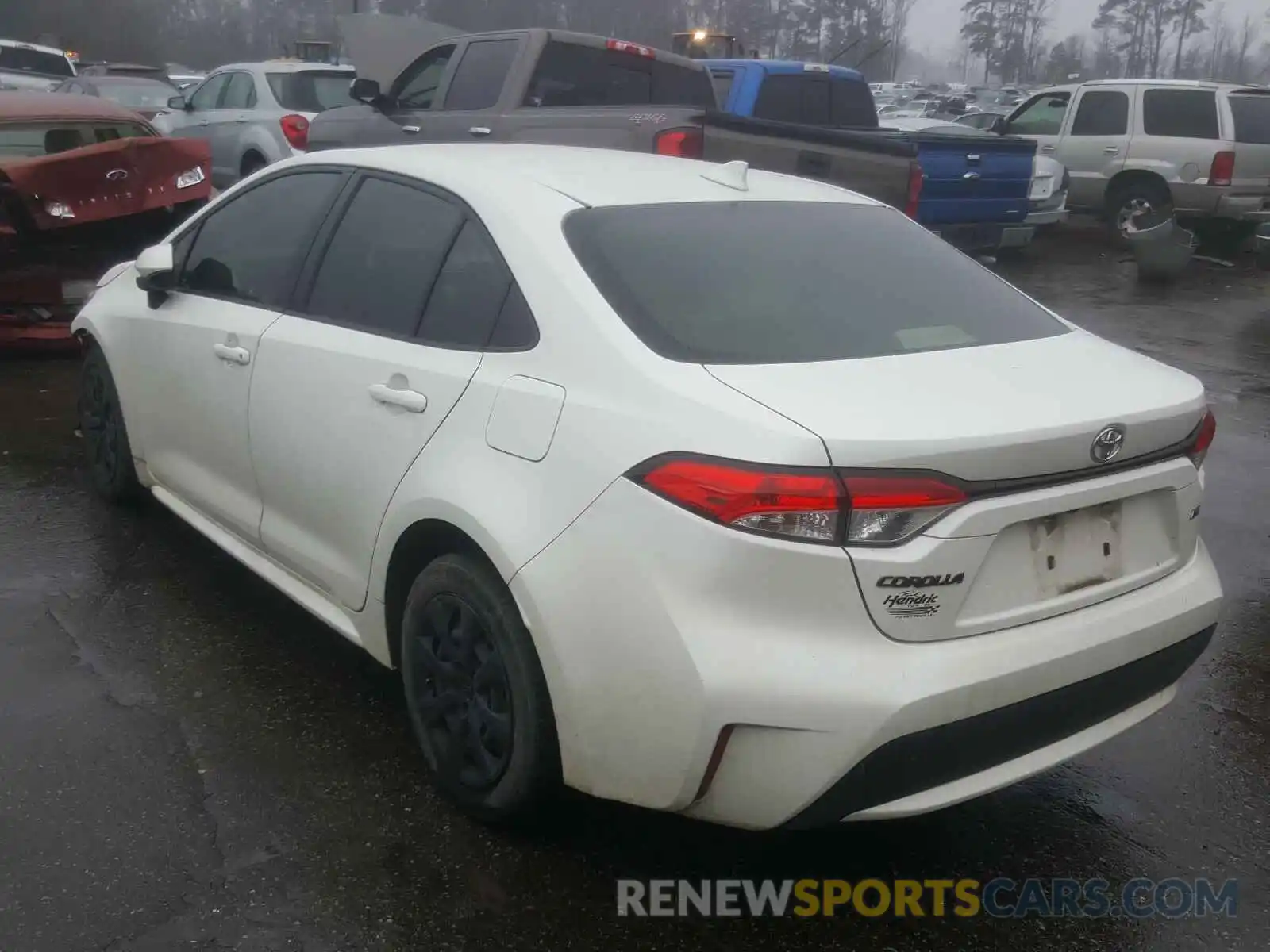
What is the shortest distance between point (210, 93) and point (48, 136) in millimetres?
5863

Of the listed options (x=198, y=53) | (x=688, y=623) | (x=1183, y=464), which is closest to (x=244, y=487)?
(x=688, y=623)

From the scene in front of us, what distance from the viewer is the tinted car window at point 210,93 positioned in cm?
1331

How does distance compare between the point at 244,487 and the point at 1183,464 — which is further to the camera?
the point at 244,487

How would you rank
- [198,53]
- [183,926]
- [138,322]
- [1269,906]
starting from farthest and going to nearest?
1. [198,53]
2. [138,322]
3. [1269,906]
4. [183,926]

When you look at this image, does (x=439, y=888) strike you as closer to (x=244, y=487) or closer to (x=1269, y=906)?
(x=244, y=487)

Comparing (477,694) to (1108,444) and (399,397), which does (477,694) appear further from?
(1108,444)

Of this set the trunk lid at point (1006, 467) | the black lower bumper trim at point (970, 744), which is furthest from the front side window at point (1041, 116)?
the black lower bumper trim at point (970, 744)

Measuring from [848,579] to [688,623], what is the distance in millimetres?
320

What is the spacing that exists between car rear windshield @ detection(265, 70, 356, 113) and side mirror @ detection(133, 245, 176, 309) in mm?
8690

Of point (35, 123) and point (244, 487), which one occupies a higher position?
point (35, 123)

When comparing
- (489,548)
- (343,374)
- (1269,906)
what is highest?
(343,374)

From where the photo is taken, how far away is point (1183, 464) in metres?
2.80

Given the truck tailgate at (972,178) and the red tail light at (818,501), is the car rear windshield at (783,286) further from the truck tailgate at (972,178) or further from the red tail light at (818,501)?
the truck tailgate at (972,178)

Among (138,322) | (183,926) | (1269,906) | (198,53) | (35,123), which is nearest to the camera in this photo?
(183,926)
